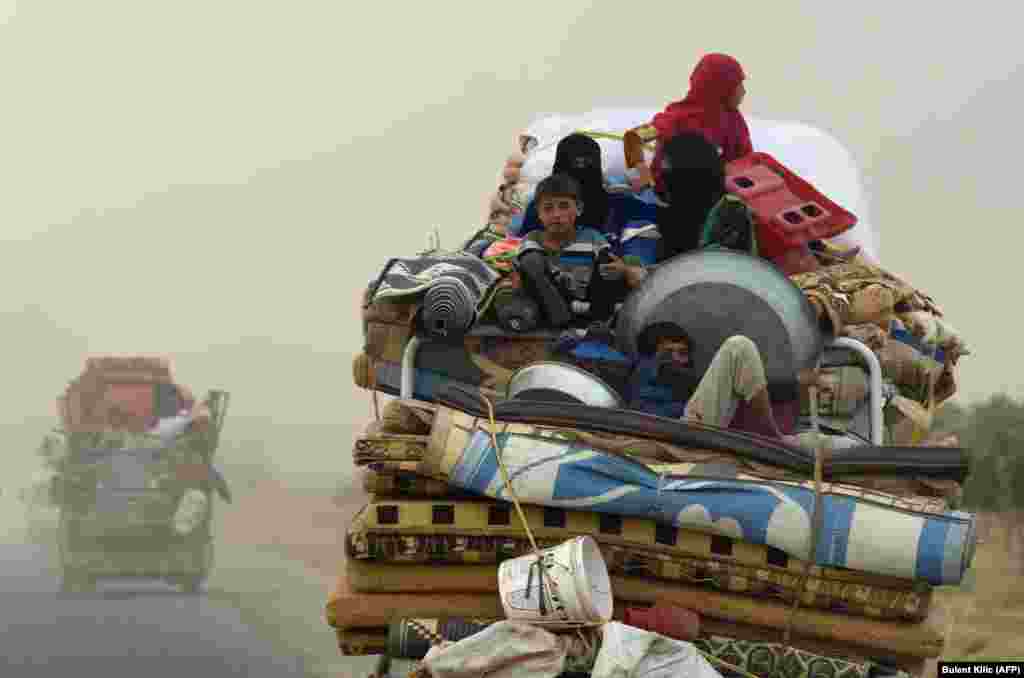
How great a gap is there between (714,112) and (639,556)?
11.9ft

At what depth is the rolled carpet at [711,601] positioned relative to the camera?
15.5 ft

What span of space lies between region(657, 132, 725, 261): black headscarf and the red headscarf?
914 mm

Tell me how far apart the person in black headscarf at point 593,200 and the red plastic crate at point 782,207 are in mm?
425

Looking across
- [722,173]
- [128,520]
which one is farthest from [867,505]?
[128,520]

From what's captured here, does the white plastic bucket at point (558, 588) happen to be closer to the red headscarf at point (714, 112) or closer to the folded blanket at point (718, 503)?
the folded blanket at point (718, 503)

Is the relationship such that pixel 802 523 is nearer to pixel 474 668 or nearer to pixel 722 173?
pixel 474 668

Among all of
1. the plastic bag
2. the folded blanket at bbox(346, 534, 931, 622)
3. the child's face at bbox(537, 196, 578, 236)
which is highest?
the child's face at bbox(537, 196, 578, 236)

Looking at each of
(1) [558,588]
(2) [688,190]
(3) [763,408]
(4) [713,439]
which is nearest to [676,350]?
(3) [763,408]

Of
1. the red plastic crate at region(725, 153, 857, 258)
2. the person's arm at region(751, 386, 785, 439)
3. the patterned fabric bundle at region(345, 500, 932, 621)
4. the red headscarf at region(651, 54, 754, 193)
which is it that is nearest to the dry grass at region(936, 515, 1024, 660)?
the red headscarf at region(651, 54, 754, 193)

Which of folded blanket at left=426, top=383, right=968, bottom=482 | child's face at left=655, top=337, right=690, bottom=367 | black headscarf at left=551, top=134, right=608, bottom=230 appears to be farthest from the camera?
black headscarf at left=551, top=134, right=608, bottom=230

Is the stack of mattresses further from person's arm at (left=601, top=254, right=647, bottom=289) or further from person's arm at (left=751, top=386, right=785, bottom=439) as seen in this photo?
person's arm at (left=601, top=254, right=647, bottom=289)

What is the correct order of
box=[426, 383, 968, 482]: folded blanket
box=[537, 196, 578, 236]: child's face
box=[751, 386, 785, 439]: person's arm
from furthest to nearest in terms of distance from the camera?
box=[537, 196, 578, 236]: child's face → box=[751, 386, 785, 439]: person's arm → box=[426, 383, 968, 482]: folded blanket

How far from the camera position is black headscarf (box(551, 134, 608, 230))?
726 cm

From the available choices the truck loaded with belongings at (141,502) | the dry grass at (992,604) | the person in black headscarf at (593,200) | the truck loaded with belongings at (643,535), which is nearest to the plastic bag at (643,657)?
the truck loaded with belongings at (643,535)
